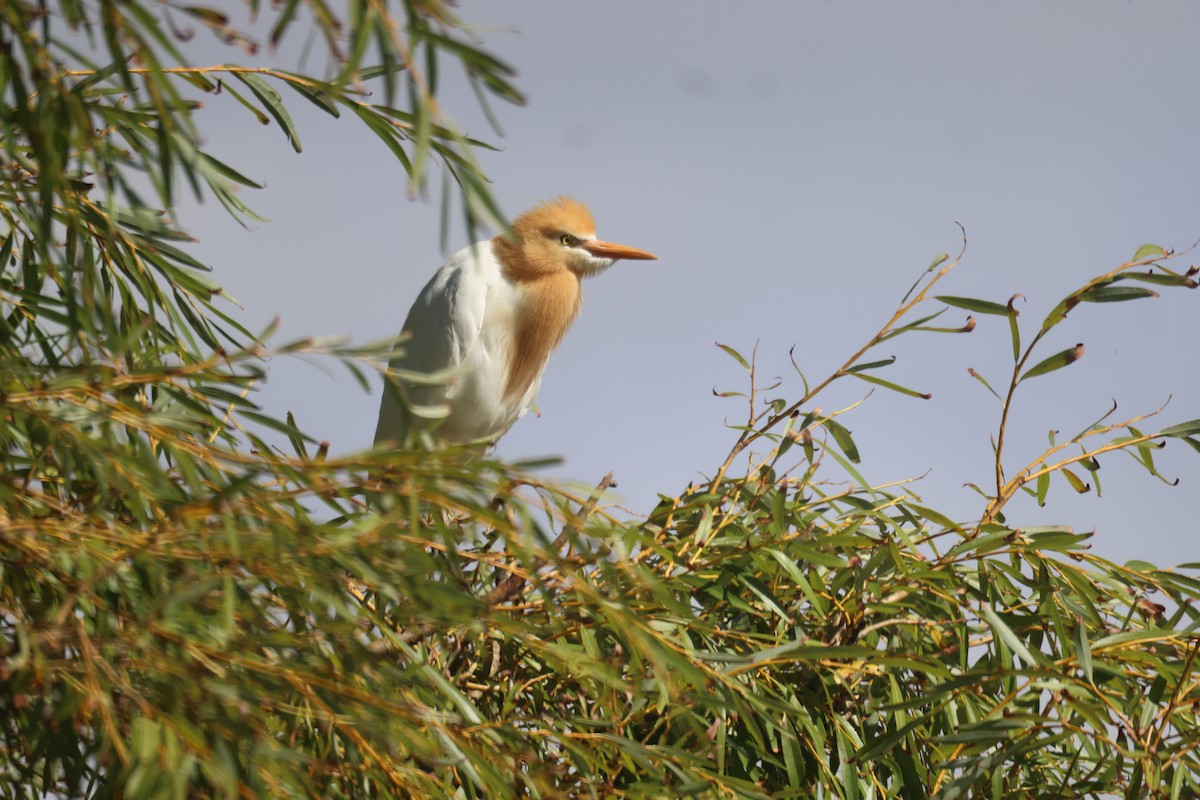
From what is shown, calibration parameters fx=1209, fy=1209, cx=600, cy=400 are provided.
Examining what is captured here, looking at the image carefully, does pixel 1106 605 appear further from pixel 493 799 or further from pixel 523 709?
pixel 493 799

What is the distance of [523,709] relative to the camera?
178 centimetres

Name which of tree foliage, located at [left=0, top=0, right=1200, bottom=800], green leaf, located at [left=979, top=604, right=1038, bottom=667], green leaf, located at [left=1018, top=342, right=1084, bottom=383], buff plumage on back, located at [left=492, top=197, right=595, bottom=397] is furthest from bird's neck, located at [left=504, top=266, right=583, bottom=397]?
green leaf, located at [left=979, top=604, right=1038, bottom=667]

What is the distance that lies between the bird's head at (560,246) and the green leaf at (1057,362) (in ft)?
4.78

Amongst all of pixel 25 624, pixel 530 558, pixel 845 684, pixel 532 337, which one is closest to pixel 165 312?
pixel 25 624

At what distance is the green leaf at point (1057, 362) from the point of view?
1.58m

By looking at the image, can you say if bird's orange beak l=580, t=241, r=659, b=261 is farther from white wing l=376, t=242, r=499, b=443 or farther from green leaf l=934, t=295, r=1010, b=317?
green leaf l=934, t=295, r=1010, b=317

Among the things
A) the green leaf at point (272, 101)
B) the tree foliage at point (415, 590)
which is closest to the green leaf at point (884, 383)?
the tree foliage at point (415, 590)

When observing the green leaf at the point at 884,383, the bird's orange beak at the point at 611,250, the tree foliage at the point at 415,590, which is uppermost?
the bird's orange beak at the point at 611,250

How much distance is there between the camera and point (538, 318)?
290cm

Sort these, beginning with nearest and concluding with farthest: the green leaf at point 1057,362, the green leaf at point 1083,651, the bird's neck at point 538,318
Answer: the green leaf at point 1083,651, the green leaf at point 1057,362, the bird's neck at point 538,318

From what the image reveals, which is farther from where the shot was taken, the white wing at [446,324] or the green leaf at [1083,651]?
the white wing at [446,324]

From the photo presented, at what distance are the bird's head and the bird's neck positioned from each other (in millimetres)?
22

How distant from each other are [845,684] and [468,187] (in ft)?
3.01

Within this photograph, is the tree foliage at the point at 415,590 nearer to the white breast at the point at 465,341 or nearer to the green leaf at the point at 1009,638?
the green leaf at the point at 1009,638
